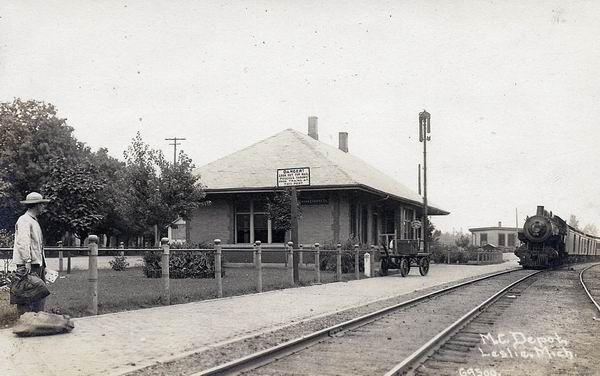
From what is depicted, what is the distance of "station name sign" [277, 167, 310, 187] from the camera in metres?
17.3

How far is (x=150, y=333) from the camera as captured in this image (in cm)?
791

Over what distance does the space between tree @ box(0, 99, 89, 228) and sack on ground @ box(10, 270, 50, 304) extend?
127 ft

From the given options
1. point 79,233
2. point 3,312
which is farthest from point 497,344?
point 79,233

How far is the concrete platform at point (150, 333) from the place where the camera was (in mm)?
5992

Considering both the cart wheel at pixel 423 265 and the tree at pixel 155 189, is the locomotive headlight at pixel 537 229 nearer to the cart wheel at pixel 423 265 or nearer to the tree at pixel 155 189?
the cart wheel at pixel 423 265

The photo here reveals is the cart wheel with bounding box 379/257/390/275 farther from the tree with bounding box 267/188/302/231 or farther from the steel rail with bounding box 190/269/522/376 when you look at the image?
the steel rail with bounding box 190/269/522/376

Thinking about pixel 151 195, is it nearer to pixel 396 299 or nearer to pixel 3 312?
pixel 396 299

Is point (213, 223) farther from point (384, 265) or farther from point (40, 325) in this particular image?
point (40, 325)

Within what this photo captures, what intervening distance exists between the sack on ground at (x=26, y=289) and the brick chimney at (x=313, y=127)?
101ft

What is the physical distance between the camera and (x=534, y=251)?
32.4 metres

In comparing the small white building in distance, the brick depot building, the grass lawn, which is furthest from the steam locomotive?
the small white building in distance

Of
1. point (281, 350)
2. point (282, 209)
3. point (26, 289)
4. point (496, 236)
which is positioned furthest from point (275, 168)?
point (496, 236)

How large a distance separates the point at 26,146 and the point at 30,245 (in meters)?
41.7

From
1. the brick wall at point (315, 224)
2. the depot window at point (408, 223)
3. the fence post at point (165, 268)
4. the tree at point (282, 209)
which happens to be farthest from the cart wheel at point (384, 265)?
the depot window at point (408, 223)
